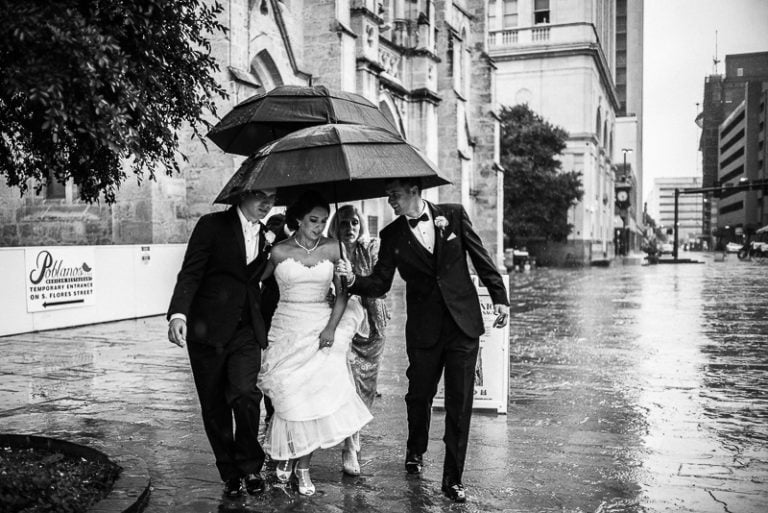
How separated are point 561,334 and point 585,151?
44.8 meters

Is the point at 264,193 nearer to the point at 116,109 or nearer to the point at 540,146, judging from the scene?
the point at 116,109

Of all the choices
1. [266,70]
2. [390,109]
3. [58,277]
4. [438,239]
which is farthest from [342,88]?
[438,239]

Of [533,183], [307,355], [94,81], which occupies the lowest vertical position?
[307,355]

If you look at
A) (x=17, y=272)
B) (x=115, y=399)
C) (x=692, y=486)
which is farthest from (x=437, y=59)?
(x=692, y=486)

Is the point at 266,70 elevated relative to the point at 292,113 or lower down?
elevated

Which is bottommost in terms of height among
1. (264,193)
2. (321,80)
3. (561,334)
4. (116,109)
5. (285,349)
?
(561,334)

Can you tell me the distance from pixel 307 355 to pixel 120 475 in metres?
1.39

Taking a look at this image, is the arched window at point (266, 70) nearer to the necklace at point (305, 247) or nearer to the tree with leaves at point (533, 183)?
the necklace at point (305, 247)

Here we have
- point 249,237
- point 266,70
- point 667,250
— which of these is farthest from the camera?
point 667,250

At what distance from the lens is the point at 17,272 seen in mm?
12727

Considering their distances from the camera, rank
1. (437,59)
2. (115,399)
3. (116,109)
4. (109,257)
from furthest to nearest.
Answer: (437,59)
(109,257)
(115,399)
(116,109)

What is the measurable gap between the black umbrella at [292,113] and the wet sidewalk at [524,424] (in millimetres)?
2554

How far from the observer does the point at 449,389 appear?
4.95 meters

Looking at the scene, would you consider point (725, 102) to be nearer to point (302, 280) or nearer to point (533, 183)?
point (533, 183)
